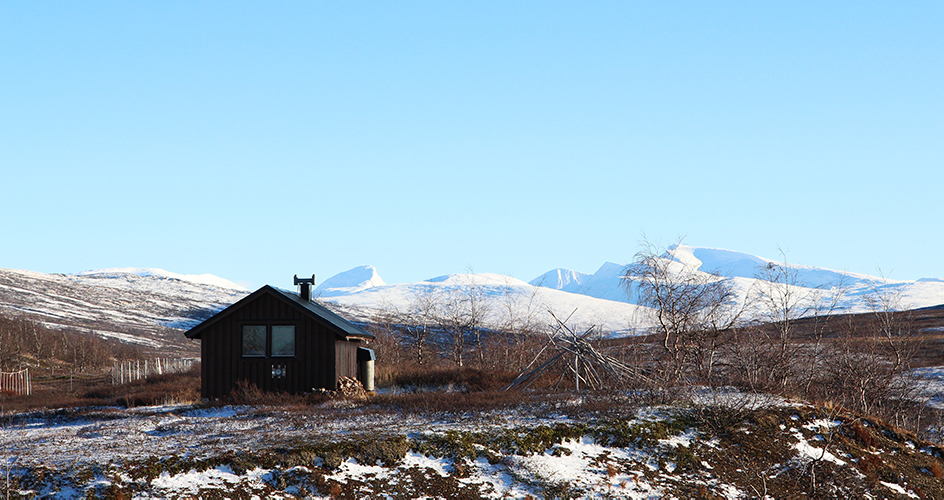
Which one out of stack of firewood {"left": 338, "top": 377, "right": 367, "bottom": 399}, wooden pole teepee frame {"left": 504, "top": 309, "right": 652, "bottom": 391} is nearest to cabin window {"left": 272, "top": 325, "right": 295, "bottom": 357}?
stack of firewood {"left": 338, "top": 377, "right": 367, "bottom": 399}

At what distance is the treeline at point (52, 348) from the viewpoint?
58.3 metres

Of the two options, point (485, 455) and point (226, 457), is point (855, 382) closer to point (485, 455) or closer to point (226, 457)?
point (485, 455)

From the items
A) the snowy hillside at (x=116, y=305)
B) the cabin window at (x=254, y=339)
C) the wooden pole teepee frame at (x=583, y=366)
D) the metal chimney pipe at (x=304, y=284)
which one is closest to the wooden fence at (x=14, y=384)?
the metal chimney pipe at (x=304, y=284)

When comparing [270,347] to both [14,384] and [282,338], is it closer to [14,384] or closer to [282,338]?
[282,338]

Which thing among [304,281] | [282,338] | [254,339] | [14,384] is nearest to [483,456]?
[282,338]

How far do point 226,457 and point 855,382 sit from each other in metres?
25.4

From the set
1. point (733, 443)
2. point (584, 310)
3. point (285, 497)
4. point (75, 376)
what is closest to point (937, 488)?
point (733, 443)

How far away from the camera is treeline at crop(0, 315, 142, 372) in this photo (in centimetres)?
5830

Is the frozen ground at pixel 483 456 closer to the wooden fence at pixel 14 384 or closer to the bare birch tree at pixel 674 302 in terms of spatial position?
the bare birch tree at pixel 674 302

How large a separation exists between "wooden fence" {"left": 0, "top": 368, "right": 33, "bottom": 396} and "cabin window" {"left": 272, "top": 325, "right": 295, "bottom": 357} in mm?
24288

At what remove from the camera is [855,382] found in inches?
1083

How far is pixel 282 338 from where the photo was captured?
25.9 metres

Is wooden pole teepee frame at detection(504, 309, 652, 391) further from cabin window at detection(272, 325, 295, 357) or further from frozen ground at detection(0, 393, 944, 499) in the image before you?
cabin window at detection(272, 325, 295, 357)

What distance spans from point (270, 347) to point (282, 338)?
1.80 ft
